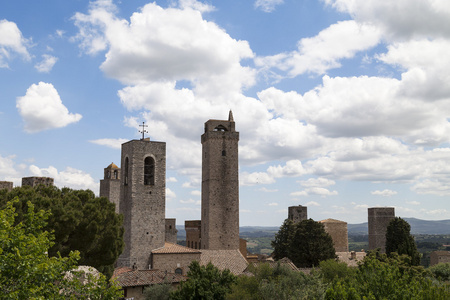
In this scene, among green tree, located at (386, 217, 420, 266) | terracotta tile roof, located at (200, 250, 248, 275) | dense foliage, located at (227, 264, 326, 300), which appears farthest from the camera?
green tree, located at (386, 217, 420, 266)

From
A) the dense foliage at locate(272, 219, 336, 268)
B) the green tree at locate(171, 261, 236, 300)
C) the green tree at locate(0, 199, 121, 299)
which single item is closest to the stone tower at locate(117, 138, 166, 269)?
the green tree at locate(171, 261, 236, 300)

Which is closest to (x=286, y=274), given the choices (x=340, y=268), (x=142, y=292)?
(x=340, y=268)

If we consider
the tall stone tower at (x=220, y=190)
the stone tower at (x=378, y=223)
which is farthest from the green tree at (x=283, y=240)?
the stone tower at (x=378, y=223)

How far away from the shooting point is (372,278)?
16.2 meters

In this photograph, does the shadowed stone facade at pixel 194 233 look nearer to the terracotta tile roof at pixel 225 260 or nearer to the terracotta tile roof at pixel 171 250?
the terracotta tile roof at pixel 225 260

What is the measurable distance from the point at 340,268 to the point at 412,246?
17004mm

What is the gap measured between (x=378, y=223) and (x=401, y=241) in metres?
22.3

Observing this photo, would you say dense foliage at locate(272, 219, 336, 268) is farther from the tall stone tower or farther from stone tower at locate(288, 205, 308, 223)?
stone tower at locate(288, 205, 308, 223)

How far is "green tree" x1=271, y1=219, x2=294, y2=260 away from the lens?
49531 mm

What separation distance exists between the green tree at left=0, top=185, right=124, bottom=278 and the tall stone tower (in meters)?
22.7

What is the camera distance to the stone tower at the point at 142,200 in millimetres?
39031

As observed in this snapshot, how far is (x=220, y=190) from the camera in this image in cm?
5247

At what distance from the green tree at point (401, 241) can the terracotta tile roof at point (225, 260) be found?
1669cm

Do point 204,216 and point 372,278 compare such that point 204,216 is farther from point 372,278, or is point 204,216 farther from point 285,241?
point 372,278
